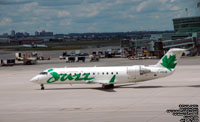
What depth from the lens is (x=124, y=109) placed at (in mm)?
35906

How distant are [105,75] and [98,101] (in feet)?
33.1

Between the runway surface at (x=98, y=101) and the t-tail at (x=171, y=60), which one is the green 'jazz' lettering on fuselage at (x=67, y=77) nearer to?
the runway surface at (x=98, y=101)

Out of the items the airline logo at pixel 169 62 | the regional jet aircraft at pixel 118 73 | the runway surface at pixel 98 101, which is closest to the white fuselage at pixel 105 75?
the regional jet aircraft at pixel 118 73

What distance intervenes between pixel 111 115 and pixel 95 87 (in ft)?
70.6

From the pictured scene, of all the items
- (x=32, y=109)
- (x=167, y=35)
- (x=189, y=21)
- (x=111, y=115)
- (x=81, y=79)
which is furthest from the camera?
(x=189, y=21)

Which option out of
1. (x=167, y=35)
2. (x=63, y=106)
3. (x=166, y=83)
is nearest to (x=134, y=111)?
(x=63, y=106)

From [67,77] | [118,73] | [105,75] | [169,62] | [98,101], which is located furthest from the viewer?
[67,77]

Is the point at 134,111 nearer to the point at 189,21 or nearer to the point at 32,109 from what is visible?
the point at 32,109

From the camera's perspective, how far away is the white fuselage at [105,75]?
5012 centimetres

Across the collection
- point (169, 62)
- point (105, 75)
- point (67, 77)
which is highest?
point (169, 62)

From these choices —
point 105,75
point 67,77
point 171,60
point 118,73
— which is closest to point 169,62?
point 171,60

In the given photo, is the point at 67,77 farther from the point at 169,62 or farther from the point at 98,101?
the point at 169,62

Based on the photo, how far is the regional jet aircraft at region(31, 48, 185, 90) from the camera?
50.2 metres

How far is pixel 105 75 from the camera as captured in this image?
5134 cm
